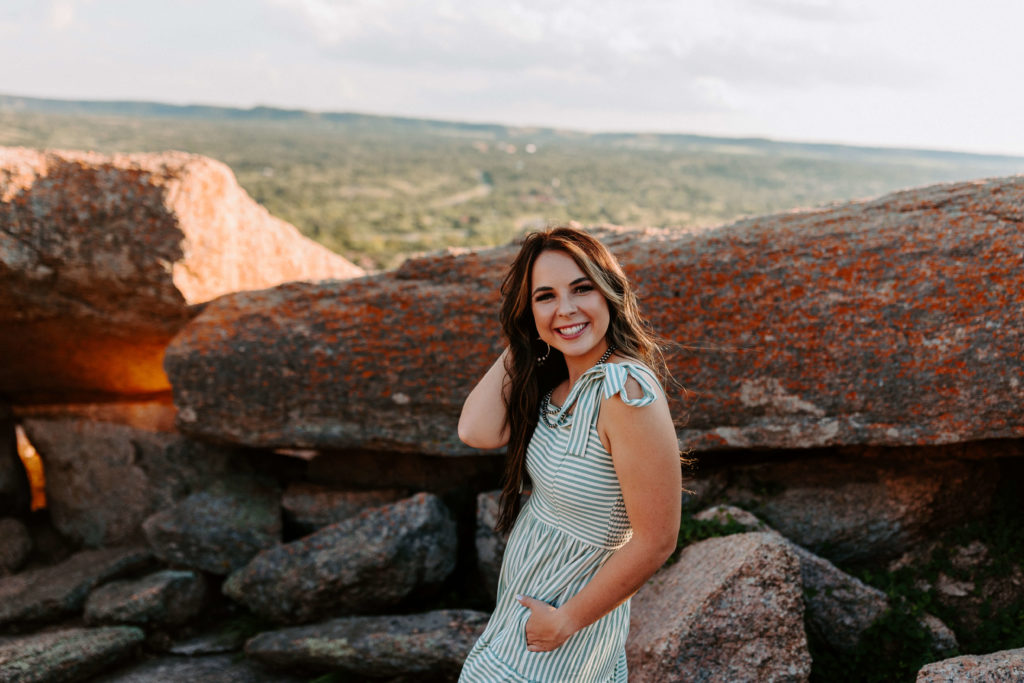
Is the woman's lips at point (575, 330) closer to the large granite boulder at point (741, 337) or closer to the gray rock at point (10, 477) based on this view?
the large granite boulder at point (741, 337)

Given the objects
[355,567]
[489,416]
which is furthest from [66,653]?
[489,416]

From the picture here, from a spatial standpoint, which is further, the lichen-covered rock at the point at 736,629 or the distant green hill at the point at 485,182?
the distant green hill at the point at 485,182

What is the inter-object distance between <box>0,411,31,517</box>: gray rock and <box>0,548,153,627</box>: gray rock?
4.56 ft

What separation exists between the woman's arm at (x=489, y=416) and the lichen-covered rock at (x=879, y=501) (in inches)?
132

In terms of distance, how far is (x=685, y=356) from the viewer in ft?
19.1

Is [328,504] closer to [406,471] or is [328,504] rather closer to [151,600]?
[406,471]

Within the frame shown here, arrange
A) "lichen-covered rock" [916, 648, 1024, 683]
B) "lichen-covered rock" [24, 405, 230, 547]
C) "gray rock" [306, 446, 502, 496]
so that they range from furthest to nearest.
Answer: "lichen-covered rock" [24, 405, 230, 547]
"gray rock" [306, 446, 502, 496]
"lichen-covered rock" [916, 648, 1024, 683]

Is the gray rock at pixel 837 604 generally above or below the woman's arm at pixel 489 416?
below

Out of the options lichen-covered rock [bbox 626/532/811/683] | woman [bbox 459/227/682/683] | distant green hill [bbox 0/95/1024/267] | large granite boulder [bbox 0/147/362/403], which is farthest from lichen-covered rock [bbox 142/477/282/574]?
distant green hill [bbox 0/95/1024/267]

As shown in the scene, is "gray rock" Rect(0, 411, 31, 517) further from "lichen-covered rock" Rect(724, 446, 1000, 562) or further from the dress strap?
the dress strap

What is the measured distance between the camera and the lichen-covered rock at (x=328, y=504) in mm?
7047

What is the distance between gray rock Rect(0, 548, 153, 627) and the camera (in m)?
6.70

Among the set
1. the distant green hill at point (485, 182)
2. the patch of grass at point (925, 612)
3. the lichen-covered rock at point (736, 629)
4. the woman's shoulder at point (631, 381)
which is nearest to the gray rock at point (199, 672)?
the lichen-covered rock at point (736, 629)

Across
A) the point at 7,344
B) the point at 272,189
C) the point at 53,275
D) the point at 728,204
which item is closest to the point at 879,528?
the point at 53,275
